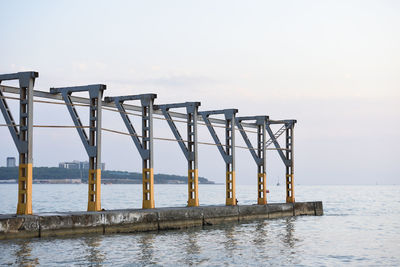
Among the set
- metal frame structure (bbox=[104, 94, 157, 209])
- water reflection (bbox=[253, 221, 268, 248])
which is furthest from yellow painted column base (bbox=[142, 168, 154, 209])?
water reflection (bbox=[253, 221, 268, 248])

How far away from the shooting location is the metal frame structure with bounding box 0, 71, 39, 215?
21.1 m

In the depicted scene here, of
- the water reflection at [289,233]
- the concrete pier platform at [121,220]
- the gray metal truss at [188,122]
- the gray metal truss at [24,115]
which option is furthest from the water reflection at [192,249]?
the gray metal truss at [24,115]

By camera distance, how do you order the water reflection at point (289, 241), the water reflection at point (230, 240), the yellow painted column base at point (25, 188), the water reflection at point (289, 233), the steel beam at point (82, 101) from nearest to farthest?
the water reflection at point (289, 241) → the water reflection at point (230, 240) → the yellow painted column base at point (25, 188) → the steel beam at point (82, 101) → the water reflection at point (289, 233)

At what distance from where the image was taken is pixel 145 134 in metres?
27.5

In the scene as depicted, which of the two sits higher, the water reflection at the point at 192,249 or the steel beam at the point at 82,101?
the steel beam at the point at 82,101

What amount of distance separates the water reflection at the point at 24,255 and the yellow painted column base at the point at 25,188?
1.71 m

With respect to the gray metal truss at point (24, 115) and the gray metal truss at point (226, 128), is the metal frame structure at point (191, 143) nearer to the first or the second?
the gray metal truss at point (226, 128)

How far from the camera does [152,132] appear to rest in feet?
90.2

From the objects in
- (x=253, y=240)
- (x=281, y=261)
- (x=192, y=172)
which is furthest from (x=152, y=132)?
(x=281, y=261)

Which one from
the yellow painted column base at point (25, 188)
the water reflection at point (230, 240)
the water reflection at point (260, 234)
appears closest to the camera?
the water reflection at point (230, 240)

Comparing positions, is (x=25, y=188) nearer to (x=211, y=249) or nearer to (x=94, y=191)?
(x=94, y=191)

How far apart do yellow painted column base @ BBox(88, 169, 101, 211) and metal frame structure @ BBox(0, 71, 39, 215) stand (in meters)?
3.32

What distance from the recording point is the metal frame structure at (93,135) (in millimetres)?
24047

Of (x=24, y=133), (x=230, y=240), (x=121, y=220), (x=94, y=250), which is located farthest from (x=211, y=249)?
(x=24, y=133)
